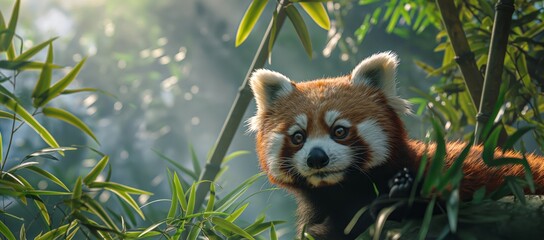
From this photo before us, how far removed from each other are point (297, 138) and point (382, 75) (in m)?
0.33

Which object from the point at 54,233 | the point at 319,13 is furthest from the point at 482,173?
the point at 54,233

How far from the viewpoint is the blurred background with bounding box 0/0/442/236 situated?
7.20 meters

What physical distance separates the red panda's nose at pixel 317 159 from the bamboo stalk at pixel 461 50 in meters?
0.51

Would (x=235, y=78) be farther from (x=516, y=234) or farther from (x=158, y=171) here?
(x=516, y=234)

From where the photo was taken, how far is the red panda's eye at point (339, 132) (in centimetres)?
177

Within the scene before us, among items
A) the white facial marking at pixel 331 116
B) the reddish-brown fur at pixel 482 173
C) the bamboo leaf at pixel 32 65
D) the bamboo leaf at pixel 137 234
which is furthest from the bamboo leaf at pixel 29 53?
the reddish-brown fur at pixel 482 173

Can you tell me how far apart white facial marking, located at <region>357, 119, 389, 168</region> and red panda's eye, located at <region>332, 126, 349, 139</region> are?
0.04 meters

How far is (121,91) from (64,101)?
81cm

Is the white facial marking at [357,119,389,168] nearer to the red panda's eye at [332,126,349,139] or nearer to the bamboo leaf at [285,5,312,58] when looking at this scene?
the red panda's eye at [332,126,349,139]

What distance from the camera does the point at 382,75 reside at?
6.35 ft

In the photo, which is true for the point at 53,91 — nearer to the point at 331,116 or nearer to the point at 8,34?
the point at 8,34

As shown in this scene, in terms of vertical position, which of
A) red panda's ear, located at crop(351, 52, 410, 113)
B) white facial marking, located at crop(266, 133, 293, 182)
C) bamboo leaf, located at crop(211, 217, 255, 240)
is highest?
red panda's ear, located at crop(351, 52, 410, 113)

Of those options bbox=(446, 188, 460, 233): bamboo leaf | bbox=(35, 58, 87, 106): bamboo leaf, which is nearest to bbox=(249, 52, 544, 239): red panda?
bbox=(446, 188, 460, 233): bamboo leaf

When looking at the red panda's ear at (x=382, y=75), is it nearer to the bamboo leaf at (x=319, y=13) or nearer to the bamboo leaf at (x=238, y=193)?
the bamboo leaf at (x=319, y=13)
